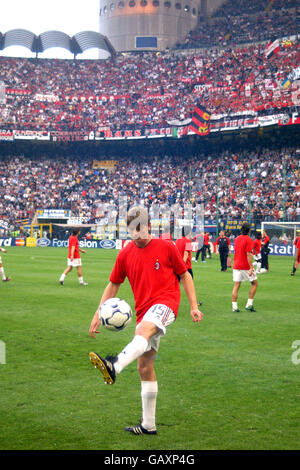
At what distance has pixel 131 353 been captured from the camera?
4559 millimetres

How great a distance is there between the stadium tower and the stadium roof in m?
8.07

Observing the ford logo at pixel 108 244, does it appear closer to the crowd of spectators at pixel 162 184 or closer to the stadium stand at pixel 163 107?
the crowd of spectators at pixel 162 184

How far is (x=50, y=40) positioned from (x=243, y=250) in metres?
62.6

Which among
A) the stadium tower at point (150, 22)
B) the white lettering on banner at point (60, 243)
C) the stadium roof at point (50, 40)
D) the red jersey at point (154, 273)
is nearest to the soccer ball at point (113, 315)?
the red jersey at point (154, 273)

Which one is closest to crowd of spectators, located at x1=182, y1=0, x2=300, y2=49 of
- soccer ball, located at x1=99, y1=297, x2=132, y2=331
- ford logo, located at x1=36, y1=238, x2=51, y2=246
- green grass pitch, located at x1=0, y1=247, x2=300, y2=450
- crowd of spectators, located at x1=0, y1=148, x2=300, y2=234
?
crowd of spectators, located at x1=0, y1=148, x2=300, y2=234

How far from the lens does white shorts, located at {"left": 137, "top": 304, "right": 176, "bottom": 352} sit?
4918mm

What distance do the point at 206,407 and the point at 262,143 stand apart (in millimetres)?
47184

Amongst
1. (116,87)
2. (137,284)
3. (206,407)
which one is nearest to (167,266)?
(137,284)

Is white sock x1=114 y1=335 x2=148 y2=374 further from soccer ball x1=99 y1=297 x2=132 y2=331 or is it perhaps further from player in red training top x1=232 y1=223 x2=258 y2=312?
player in red training top x1=232 y1=223 x2=258 y2=312

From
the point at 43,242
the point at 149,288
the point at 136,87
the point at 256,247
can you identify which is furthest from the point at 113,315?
the point at 136,87

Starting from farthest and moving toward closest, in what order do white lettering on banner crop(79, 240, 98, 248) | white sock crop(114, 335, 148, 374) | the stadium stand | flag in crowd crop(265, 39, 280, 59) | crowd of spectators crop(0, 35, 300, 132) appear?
flag in crowd crop(265, 39, 280, 59) → crowd of spectators crop(0, 35, 300, 132) → white lettering on banner crop(79, 240, 98, 248) → the stadium stand → white sock crop(114, 335, 148, 374)

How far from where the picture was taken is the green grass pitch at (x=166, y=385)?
488 cm

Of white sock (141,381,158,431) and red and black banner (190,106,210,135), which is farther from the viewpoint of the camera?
red and black banner (190,106,210,135)

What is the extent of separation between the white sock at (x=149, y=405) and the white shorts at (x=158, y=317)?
1.29 ft
